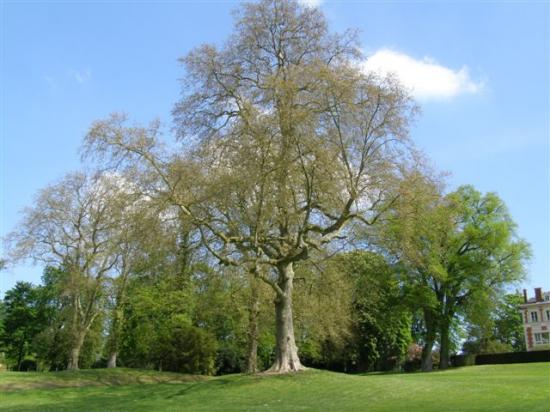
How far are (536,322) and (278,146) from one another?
7924cm

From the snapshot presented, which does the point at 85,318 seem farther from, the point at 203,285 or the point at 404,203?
the point at 404,203

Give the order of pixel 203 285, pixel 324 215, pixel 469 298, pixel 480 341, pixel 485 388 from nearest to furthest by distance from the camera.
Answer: pixel 485 388 < pixel 324 215 < pixel 203 285 < pixel 469 298 < pixel 480 341

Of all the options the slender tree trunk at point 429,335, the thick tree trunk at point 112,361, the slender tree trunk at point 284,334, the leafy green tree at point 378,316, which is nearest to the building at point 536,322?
the leafy green tree at point 378,316

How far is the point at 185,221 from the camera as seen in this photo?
22.3 m

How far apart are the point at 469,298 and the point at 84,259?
33068mm

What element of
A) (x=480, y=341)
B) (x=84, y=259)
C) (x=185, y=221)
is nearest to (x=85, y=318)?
(x=84, y=259)

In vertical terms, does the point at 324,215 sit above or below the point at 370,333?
above

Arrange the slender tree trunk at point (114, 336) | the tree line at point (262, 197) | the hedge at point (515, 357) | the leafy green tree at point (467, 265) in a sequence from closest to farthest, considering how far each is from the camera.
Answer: the tree line at point (262, 197), the slender tree trunk at point (114, 336), the hedge at point (515, 357), the leafy green tree at point (467, 265)

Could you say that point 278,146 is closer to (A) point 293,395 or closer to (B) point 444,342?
(A) point 293,395

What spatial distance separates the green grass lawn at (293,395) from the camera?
16.2 m

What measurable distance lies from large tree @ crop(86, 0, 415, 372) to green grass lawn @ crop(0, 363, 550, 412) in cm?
322

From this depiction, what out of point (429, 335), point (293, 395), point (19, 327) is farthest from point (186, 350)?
point (19, 327)

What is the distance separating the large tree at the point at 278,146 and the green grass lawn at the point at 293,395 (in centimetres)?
322

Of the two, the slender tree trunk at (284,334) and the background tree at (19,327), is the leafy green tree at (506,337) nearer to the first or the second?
the slender tree trunk at (284,334)
